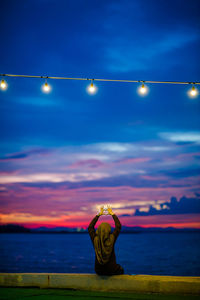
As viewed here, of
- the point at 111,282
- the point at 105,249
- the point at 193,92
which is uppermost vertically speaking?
the point at 193,92

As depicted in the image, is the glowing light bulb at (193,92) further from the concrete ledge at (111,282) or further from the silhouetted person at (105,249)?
the concrete ledge at (111,282)

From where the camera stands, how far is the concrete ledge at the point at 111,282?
17.9 ft

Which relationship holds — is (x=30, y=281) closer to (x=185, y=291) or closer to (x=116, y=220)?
(x=116, y=220)

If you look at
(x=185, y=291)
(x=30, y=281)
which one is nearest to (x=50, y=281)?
(x=30, y=281)

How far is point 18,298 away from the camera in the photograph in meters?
5.50

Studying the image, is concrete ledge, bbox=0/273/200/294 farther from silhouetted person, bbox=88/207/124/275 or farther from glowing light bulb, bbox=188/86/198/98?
glowing light bulb, bbox=188/86/198/98

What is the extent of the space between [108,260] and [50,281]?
1.14m

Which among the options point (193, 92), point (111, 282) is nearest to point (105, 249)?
point (111, 282)

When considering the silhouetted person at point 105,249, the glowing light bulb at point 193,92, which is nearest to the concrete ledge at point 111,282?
the silhouetted person at point 105,249

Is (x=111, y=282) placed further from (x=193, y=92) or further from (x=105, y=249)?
(x=193, y=92)

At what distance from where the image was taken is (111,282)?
5809 mm

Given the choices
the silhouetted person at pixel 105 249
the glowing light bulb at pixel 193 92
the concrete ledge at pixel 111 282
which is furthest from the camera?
the glowing light bulb at pixel 193 92

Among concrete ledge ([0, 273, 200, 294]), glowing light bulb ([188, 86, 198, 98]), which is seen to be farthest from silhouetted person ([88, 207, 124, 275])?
glowing light bulb ([188, 86, 198, 98])

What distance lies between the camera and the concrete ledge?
17.9ft
